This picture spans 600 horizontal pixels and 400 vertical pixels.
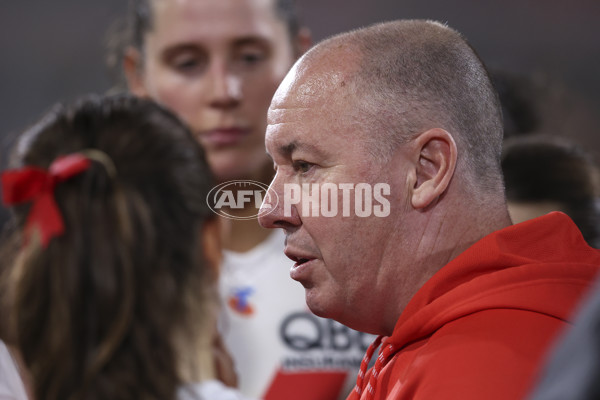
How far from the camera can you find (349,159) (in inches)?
Result: 30.1

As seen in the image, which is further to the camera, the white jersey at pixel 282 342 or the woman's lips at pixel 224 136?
the woman's lips at pixel 224 136

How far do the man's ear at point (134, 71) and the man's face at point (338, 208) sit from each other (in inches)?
51.7

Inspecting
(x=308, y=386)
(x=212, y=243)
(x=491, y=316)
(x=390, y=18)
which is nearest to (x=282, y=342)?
(x=308, y=386)

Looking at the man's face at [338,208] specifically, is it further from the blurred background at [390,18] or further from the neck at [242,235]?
the blurred background at [390,18]

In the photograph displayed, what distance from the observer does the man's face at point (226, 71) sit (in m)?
1.76

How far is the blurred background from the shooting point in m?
2.64

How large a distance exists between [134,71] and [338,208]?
1.49 metres

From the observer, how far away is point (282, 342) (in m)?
1.72

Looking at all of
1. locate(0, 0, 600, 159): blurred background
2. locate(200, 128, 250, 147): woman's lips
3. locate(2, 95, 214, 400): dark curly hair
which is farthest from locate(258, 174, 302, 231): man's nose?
locate(0, 0, 600, 159): blurred background

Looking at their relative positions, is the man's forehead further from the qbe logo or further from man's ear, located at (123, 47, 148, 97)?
man's ear, located at (123, 47, 148, 97)

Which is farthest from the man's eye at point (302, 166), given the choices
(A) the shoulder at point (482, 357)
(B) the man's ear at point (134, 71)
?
(B) the man's ear at point (134, 71)

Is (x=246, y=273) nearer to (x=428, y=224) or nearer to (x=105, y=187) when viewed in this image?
(x=105, y=187)

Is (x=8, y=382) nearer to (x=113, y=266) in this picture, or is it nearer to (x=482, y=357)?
(x=113, y=266)

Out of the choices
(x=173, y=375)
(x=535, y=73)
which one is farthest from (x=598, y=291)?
(x=535, y=73)
